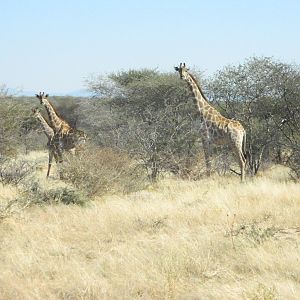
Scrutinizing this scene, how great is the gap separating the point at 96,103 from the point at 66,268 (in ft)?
56.2

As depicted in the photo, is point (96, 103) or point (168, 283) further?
point (96, 103)

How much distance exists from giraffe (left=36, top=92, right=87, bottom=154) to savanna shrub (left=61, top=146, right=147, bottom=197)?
239 centimetres

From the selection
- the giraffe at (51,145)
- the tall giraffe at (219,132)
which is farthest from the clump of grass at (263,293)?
the giraffe at (51,145)

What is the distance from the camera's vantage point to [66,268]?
5465 mm

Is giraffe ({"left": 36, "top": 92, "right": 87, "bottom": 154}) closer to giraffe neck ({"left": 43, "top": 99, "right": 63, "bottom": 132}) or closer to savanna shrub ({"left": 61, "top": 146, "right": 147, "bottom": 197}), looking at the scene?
giraffe neck ({"left": 43, "top": 99, "right": 63, "bottom": 132})

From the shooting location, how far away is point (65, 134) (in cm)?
1394

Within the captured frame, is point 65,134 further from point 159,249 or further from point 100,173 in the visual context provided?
point 159,249

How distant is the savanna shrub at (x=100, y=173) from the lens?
31.4 feet

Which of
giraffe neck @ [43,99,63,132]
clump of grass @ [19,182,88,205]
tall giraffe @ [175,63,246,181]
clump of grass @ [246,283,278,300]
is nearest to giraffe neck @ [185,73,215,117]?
tall giraffe @ [175,63,246,181]

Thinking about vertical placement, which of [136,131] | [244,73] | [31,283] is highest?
[244,73]

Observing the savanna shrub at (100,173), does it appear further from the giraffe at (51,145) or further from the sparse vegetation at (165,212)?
the giraffe at (51,145)

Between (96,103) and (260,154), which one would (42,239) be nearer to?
(260,154)

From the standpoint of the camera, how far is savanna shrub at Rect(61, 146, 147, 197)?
958 centimetres

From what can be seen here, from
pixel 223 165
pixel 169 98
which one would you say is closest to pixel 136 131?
pixel 223 165
